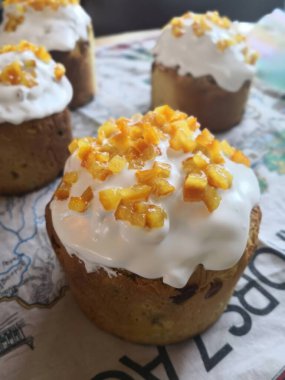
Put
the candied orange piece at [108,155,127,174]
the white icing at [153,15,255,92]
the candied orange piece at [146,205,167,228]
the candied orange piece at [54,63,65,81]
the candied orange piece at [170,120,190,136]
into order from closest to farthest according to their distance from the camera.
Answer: the candied orange piece at [146,205,167,228] → the candied orange piece at [108,155,127,174] → the candied orange piece at [170,120,190,136] → the candied orange piece at [54,63,65,81] → the white icing at [153,15,255,92]

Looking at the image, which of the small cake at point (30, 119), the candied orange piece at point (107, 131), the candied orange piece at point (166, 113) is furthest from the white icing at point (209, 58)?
the candied orange piece at point (107, 131)

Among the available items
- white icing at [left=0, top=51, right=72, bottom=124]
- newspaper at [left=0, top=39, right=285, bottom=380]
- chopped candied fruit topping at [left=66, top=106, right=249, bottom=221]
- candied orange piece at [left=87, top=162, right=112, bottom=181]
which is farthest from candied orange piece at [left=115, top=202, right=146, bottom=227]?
white icing at [left=0, top=51, right=72, bottom=124]

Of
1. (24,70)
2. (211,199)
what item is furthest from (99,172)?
(24,70)

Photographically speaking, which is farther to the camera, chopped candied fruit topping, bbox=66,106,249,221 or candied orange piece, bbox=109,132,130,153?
candied orange piece, bbox=109,132,130,153

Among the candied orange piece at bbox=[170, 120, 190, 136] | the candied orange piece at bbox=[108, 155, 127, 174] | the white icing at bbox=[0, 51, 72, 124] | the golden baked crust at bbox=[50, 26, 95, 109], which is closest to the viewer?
the candied orange piece at bbox=[108, 155, 127, 174]

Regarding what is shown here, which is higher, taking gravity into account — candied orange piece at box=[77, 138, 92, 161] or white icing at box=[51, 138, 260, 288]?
candied orange piece at box=[77, 138, 92, 161]

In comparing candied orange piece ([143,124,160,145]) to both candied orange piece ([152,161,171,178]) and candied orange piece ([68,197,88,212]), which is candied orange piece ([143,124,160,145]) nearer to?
candied orange piece ([152,161,171,178])

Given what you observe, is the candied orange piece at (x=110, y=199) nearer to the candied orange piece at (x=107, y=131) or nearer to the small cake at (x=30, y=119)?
the candied orange piece at (x=107, y=131)
